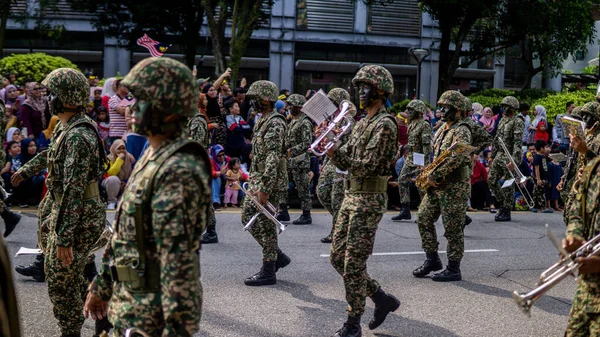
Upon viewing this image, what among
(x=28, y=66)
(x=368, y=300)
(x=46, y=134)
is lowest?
(x=368, y=300)

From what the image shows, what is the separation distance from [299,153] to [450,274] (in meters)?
2.57

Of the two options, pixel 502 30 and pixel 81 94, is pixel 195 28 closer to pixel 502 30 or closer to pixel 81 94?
pixel 502 30

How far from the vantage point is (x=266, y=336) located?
6.19m

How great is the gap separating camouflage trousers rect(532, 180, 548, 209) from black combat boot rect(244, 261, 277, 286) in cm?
1000

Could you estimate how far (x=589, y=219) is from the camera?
4.08 m

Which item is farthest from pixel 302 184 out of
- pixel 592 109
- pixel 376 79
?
pixel 376 79

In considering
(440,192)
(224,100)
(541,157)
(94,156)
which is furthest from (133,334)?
(541,157)

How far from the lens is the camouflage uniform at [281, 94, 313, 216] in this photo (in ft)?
32.4

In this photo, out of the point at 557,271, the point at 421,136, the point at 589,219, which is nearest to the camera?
the point at 557,271

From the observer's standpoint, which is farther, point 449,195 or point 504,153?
point 504,153

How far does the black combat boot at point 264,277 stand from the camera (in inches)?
311

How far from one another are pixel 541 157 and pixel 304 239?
791cm

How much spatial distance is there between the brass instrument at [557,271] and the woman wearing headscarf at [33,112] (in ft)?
39.1

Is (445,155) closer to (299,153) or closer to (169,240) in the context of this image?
(299,153)
